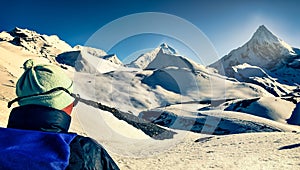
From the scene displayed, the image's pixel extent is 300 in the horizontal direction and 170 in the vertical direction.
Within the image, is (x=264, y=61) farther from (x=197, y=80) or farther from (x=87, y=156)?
(x=87, y=156)

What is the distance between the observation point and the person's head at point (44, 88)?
66.7 inches

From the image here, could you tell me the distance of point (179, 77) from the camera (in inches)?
Answer: 3531

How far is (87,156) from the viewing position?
4.63 feet

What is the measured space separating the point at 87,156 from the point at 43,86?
49 cm

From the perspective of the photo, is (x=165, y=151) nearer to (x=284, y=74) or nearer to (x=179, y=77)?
(x=179, y=77)

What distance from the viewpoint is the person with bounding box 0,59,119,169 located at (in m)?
1.27

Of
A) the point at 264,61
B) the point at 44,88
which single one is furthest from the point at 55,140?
the point at 264,61

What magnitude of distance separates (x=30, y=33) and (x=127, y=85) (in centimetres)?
8860

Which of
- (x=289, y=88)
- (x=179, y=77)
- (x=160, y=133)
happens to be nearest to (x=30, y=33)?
(x=179, y=77)

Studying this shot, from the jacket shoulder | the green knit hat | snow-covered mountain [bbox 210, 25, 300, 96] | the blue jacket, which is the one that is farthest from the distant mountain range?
the jacket shoulder

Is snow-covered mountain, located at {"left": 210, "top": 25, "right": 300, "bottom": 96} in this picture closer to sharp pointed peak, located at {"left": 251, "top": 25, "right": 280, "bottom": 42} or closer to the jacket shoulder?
sharp pointed peak, located at {"left": 251, "top": 25, "right": 280, "bottom": 42}

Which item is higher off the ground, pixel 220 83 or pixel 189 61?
pixel 189 61

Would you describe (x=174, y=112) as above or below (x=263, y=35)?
below

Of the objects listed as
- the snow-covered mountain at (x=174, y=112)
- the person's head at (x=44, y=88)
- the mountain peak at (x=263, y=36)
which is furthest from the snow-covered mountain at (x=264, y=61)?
the person's head at (x=44, y=88)
